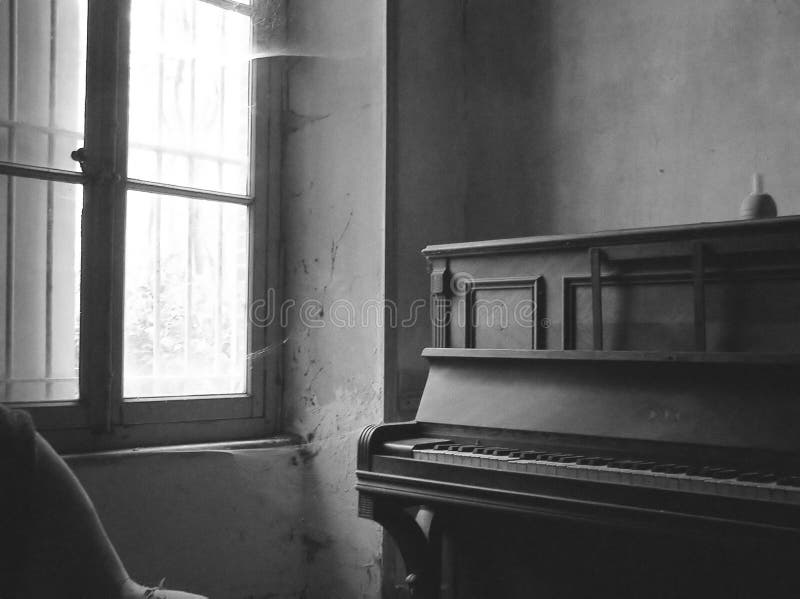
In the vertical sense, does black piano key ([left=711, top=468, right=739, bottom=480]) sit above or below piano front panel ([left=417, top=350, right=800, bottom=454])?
below

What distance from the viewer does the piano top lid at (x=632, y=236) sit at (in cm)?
210

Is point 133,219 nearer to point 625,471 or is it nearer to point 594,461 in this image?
point 594,461

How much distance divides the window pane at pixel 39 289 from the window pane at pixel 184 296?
21 centimetres

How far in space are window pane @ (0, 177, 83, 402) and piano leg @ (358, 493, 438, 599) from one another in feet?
3.73

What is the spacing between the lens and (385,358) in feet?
10.2

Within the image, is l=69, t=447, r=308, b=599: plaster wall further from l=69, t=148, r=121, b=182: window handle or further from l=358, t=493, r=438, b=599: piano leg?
l=69, t=148, r=121, b=182: window handle

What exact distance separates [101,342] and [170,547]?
0.75 m

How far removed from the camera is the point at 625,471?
1.98 metres

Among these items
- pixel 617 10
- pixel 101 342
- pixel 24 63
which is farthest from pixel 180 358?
pixel 617 10

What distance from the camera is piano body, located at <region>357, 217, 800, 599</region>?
6.42 ft

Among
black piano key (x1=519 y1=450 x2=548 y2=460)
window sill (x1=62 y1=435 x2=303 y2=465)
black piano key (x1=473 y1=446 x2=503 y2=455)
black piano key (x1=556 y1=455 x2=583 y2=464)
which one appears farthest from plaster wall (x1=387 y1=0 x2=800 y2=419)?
black piano key (x1=556 y1=455 x2=583 y2=464)

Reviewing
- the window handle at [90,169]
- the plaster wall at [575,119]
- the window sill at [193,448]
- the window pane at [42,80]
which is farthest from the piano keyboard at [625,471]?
the window pane at [42,80]

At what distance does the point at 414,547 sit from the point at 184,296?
130 centimetres

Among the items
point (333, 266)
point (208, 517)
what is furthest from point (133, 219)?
point (208, 517)
